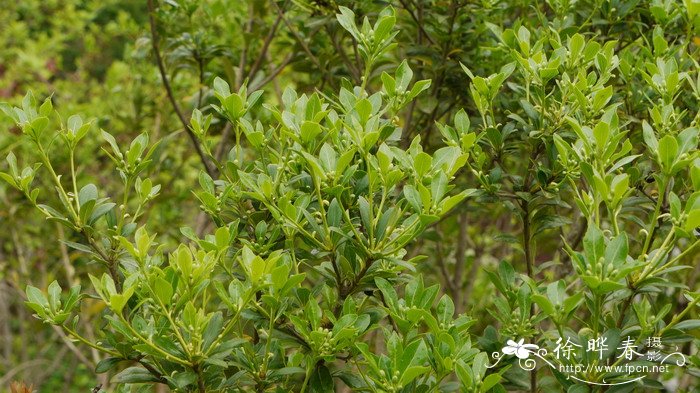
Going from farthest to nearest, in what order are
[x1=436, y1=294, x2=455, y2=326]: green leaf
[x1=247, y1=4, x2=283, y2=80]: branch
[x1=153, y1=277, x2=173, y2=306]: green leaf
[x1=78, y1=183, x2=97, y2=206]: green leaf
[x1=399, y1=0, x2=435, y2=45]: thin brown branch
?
[x1=247, y1=4, x2=283, y2=80]: branch, [x1=399, y1=0, x2=435, y2=45]: thin brown branch, [x1=78, y1=183, x2=97, y2=206]: green leaf, [x1=436, y1=294, x2=455, y2=326]: green leaf, [x1=153, y1=277, x2=173, y2=306]: green leaf

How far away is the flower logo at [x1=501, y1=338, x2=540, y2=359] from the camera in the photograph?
5.42 ft

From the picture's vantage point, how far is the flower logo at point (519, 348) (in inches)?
65.0

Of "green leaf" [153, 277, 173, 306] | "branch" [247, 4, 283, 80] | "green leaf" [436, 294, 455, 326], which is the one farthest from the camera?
"branch" [247, 4, 283, 80]

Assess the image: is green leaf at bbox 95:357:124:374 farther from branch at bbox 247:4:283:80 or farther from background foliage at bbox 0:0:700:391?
branch at bbox 247:4:283:80

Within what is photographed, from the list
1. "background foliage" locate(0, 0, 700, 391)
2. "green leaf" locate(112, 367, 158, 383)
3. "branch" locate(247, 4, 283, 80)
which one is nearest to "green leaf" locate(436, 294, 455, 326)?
"background foliage" locate(0, 0, 700, 391)

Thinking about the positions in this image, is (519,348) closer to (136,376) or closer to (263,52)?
(136,376)

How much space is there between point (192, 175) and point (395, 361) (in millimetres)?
3190

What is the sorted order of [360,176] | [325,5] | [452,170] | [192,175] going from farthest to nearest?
1. [192,175]
2. [325,5]
3. [360,176]
4. [452,170]

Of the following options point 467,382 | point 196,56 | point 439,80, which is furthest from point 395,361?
point 196,56

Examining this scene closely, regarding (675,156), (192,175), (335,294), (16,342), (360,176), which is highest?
(675,156)

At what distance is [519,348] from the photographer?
→ 1.67 metres

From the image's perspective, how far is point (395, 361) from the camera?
139cm

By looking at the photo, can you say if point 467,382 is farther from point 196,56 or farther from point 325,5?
point 196,56

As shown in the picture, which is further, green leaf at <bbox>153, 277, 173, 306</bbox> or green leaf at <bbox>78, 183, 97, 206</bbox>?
green leaf at <bbox>78, 183, 97, 206</bbox>
